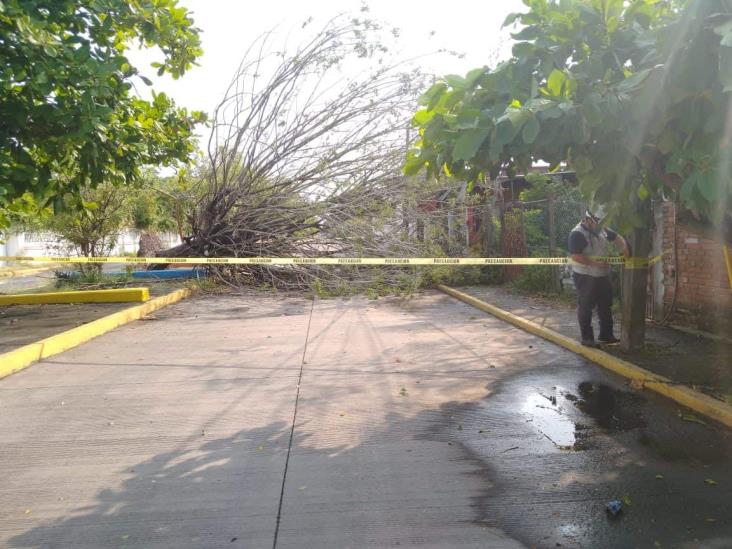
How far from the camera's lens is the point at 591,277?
24.1 ft

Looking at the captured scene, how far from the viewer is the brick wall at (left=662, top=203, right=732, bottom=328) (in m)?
7.87

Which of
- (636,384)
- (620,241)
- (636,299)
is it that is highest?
(620,241)

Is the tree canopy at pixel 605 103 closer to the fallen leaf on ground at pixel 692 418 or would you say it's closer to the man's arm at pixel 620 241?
the fallen leaf on ground at pixel 692 418

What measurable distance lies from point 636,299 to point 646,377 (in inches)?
52.9

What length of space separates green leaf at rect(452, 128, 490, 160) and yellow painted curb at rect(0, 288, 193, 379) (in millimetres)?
5462

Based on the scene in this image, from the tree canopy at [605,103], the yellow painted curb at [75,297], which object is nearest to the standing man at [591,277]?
the tree canopy at [605,103]

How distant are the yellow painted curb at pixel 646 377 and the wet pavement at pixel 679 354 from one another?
15 cm

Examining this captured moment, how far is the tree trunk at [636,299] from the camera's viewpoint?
6.94 meters

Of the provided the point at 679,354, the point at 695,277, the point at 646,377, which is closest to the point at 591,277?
the point at 679,354

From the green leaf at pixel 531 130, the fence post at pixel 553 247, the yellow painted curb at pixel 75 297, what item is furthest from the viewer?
the fence post at pixel 553 247

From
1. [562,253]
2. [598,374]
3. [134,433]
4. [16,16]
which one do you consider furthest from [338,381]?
[562,253]

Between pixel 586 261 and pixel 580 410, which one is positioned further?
pixel 586 261

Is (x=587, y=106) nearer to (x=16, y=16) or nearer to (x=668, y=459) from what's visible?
(x=668, y=459)

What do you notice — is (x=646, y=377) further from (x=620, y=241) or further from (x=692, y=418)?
(x=620, y=241)
